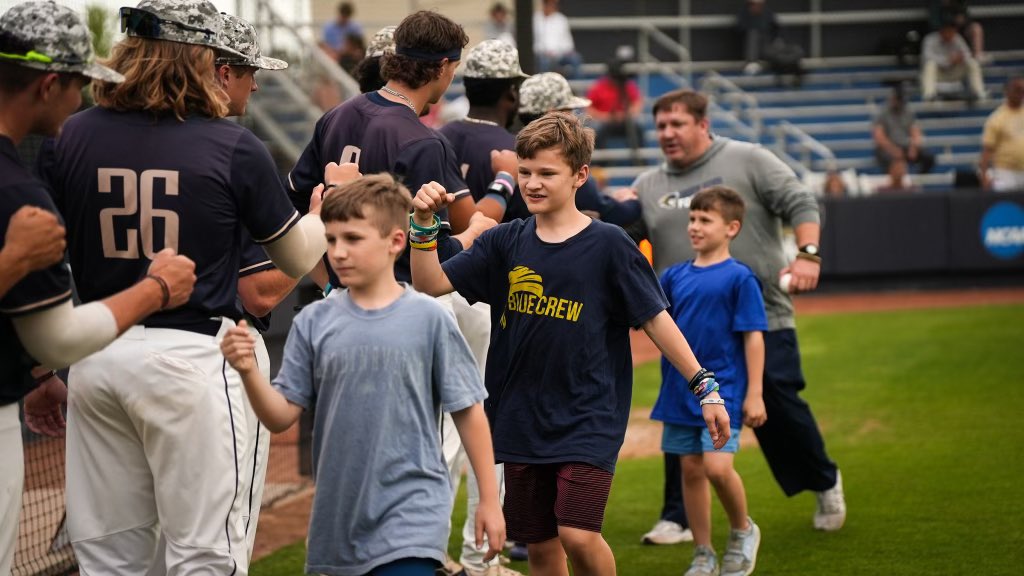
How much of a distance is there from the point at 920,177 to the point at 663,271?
1736 centimetres

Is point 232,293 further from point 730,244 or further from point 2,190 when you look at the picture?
point 730,244

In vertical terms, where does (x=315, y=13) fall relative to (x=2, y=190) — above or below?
above

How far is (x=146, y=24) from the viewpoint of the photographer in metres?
4.08

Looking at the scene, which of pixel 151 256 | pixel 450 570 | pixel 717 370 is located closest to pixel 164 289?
pixel 151 256

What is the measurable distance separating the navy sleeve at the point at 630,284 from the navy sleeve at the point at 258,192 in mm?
1237

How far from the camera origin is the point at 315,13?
24.3 meters

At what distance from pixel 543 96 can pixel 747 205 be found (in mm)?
1238

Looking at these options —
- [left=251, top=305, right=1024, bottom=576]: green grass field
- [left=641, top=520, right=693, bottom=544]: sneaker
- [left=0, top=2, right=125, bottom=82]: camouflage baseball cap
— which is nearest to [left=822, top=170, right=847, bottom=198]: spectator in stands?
[left=251, top=305, right=1024, bottom=576]: green grass field

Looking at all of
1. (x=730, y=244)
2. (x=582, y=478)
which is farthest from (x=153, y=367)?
(x=730, y=244)

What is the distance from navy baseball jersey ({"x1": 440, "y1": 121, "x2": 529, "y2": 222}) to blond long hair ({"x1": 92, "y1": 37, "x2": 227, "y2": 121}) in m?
2.27

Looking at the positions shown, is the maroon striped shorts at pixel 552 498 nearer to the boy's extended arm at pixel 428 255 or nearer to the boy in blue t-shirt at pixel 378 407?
the boy's extended arm at pixel 428 255

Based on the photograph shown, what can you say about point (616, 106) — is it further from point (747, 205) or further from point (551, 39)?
point (747, 205)

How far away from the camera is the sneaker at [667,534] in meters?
7.02

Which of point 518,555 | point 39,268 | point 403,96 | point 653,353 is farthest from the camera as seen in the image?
point 653,353
